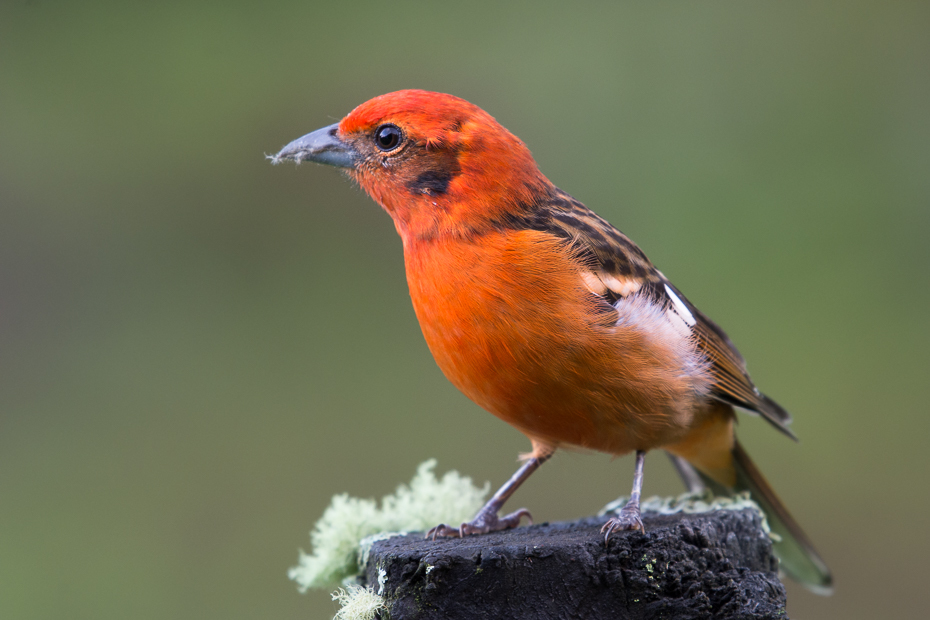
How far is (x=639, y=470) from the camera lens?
11.2 feet

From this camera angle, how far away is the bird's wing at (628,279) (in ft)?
11.0

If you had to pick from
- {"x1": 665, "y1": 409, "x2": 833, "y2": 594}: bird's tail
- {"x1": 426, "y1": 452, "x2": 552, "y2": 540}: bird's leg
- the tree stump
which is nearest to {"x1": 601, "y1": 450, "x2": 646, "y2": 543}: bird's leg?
the tree stump

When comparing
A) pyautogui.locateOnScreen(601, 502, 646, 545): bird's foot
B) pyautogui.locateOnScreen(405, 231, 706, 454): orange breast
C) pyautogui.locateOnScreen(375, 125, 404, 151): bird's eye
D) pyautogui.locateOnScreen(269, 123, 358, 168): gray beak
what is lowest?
pyautogui.locateOnScreen(601, 502, 646, 545): bird's foot

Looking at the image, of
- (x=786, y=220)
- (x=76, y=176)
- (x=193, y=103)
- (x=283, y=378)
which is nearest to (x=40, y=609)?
(x=283, y=378)

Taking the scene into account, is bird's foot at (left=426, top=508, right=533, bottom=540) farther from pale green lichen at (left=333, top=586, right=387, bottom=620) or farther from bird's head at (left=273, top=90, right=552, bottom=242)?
bird's head at (left=273, top=90, right=552, bottom=242)

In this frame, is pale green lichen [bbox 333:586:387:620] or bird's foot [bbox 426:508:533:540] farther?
bird's foot [bbox 426:508:533:540]

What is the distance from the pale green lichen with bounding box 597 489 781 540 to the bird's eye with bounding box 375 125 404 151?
1862 millimetres

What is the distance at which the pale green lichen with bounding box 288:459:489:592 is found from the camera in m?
3.48

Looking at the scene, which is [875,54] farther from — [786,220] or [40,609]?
[40,609]

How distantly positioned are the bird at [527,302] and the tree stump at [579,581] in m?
0.25

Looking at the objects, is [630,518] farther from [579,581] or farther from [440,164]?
[440,164]

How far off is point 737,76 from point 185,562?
5861 mm

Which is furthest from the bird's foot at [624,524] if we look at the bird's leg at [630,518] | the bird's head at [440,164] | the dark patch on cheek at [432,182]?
the dark patch on cheek at [432,182]

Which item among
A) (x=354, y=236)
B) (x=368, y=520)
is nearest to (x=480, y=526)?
(x=368, y=520)
